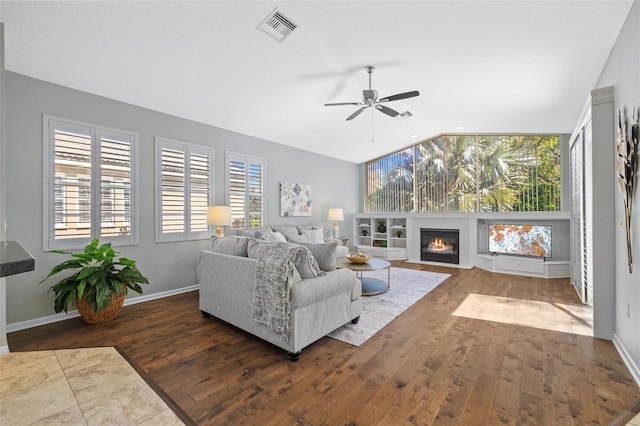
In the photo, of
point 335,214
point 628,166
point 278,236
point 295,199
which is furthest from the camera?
point 335,214

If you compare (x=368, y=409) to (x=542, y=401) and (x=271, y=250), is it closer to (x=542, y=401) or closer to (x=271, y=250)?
(x=542, y=401)

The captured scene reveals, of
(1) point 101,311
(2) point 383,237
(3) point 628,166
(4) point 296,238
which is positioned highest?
(3) point 628,166

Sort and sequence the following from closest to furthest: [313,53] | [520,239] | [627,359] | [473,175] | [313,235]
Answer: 1. [627,359]
2. [313,53]
3. [520,239]
4. [313,235]
5. [473,175]

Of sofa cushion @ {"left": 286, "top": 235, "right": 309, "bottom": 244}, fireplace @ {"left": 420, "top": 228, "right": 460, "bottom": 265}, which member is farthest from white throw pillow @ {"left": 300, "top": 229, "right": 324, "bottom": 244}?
fireplace @ {"left": 420, "top": 228, "right": 460, "bottom": 265}

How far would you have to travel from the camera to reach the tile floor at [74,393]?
3.72 ft

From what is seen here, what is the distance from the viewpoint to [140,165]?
4.09 metres

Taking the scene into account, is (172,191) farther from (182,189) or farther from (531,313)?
(531,313)

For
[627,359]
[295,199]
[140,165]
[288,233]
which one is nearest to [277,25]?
[140,165]

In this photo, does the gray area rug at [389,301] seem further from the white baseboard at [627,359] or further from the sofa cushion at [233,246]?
the white baseboard at [627,359]

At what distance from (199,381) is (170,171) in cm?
322

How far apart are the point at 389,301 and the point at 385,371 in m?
1.75

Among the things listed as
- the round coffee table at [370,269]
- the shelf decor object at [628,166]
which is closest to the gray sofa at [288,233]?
the round coffee table at [370,269]

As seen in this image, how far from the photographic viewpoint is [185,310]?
3711 mm

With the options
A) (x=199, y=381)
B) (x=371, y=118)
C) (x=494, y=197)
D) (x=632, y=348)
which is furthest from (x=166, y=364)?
(x=494, y=197)
